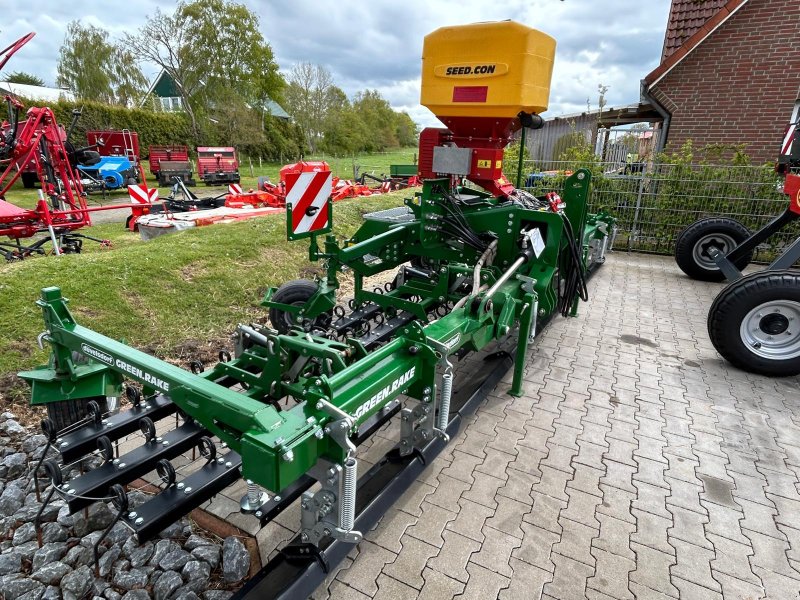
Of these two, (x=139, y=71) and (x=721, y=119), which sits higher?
(x=139, y=71)

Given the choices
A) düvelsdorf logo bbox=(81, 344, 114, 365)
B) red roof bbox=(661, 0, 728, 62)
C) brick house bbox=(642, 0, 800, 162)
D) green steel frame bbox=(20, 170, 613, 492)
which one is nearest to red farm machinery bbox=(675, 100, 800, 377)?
green steel frame bbox=(20, 170, 613, 492)

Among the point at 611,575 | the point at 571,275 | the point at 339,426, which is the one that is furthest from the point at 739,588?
the point at 571,275

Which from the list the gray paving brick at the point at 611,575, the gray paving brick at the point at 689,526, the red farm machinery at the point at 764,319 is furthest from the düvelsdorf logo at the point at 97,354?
the red farm machinery at the point at 764,319

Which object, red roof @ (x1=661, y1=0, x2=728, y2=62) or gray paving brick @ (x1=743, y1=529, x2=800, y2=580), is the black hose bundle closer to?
gray paving brick @ (x1=743, y1=529, x2=800, y2=580)

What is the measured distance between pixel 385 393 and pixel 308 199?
2057mm

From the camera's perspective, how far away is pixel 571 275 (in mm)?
4406

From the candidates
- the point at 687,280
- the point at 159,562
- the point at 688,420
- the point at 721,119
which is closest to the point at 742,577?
the point at 688,420

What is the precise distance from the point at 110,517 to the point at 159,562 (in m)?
0.46

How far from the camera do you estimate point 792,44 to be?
8688mm

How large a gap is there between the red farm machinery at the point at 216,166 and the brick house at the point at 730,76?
16.4 meters

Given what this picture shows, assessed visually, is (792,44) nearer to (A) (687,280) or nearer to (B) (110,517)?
(A) (687,280)

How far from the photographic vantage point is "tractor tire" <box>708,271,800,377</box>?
4031 mm

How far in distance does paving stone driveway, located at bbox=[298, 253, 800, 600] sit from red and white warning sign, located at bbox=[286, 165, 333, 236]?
1.72 metres

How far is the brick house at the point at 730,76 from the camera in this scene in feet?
28.8
